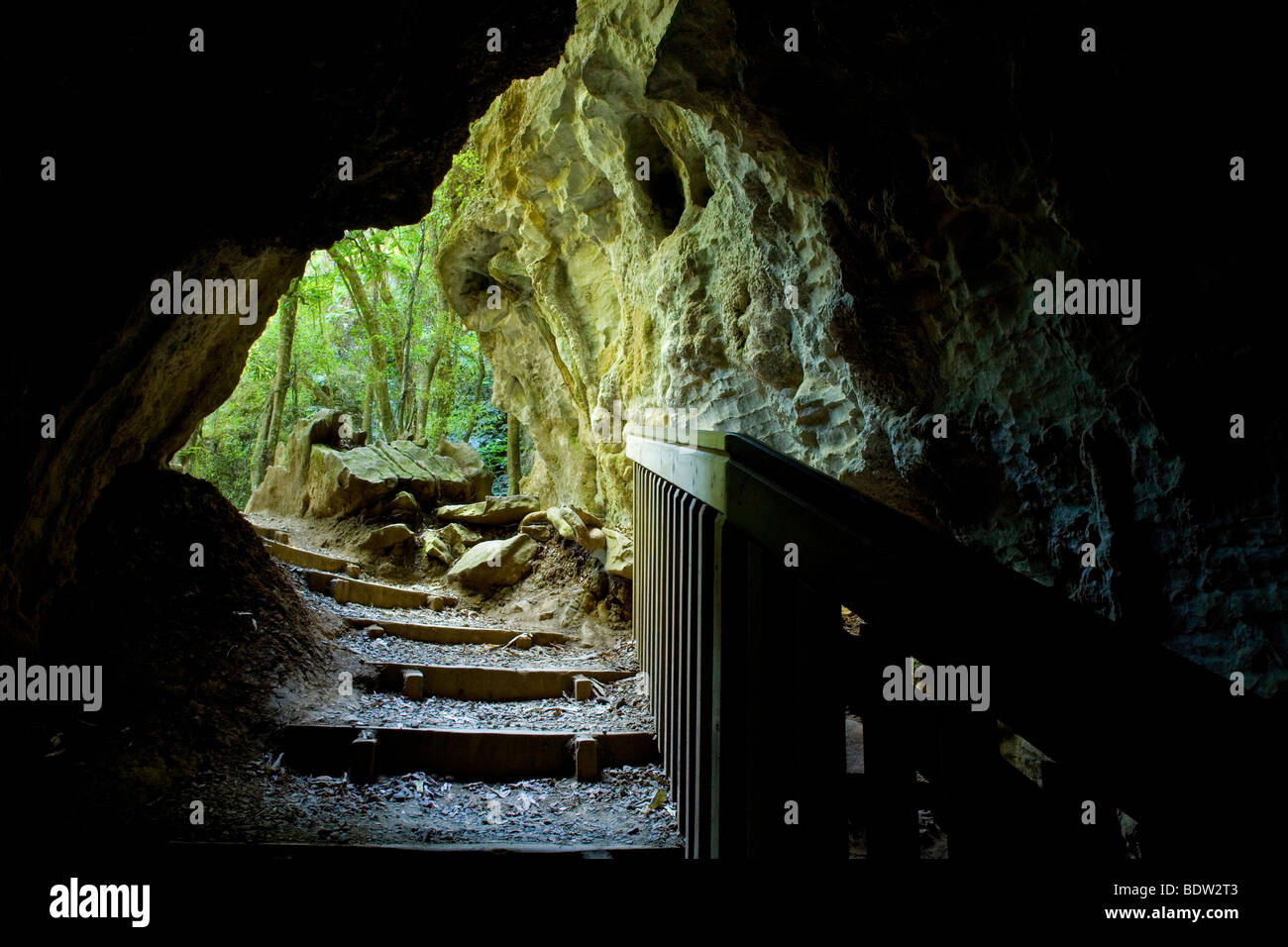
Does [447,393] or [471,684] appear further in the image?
[447,393]

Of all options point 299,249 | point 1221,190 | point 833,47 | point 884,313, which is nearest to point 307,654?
point 299,249

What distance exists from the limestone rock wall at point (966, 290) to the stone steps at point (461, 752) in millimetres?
2164

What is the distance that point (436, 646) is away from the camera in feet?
19.2

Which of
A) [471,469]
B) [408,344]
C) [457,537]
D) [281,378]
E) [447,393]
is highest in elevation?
[408,344]

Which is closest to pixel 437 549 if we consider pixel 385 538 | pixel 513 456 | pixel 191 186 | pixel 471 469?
pixel 385 538

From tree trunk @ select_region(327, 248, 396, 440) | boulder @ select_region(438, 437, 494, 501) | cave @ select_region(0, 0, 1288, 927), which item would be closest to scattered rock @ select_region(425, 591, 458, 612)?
cave @ select_region(0, 0, 1288, 927)

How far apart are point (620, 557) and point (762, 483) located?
5480 millimetres

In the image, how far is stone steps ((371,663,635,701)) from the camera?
15.7 ft

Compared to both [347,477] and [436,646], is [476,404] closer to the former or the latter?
[347,477]

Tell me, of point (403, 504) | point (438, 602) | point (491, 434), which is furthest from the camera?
point (491, 434)

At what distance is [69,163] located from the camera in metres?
2.35

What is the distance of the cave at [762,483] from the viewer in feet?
3.42

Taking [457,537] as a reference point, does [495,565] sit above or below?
below

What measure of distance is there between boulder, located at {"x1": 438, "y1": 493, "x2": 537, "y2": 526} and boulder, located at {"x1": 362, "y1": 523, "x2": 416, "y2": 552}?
837mm
